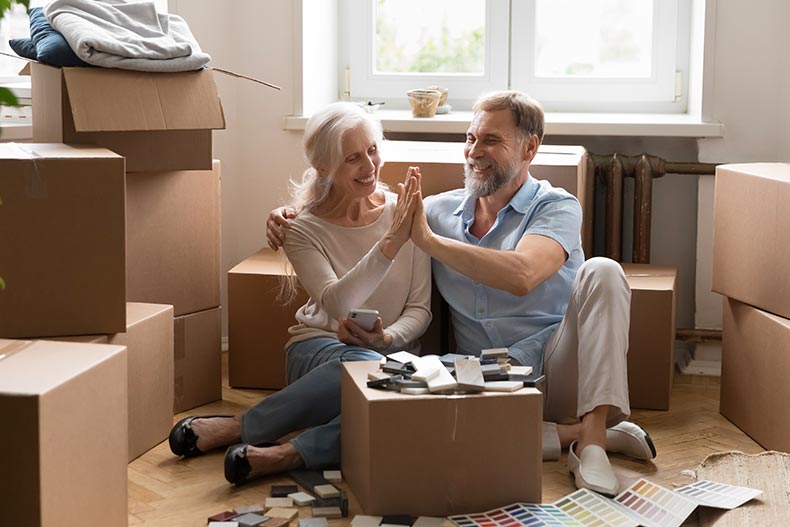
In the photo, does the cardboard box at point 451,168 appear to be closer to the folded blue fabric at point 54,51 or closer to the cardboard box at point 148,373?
the cardboard box at point 148,373

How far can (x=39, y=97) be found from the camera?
2.83 metres

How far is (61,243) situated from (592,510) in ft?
4.34

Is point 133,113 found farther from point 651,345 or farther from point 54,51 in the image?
point 651,345

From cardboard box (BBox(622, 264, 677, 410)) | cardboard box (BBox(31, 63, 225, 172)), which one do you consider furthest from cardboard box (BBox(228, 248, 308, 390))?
cardboard box (BBox(622, 264, 677, 410))

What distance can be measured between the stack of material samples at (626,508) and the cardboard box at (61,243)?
0.95 meters

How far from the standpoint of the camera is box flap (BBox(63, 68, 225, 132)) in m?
2.64

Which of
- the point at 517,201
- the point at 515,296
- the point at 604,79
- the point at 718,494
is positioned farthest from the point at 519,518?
the point at 604,79

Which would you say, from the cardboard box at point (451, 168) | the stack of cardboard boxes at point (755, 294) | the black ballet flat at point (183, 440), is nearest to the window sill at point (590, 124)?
the cardboard box at point (451, 168)

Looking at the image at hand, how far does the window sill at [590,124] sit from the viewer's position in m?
3.61

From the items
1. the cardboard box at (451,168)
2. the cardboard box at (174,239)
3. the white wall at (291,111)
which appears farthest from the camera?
the white wall at (291,111)

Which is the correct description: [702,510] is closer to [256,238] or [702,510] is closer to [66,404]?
[66,404]

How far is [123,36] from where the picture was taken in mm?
2766

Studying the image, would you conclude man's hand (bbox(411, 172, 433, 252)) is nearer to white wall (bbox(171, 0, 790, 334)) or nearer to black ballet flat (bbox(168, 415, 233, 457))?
black ballet flat (bbox(168, 415, 233, 457))

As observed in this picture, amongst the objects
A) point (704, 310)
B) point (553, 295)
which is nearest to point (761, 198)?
point (553, 295)
